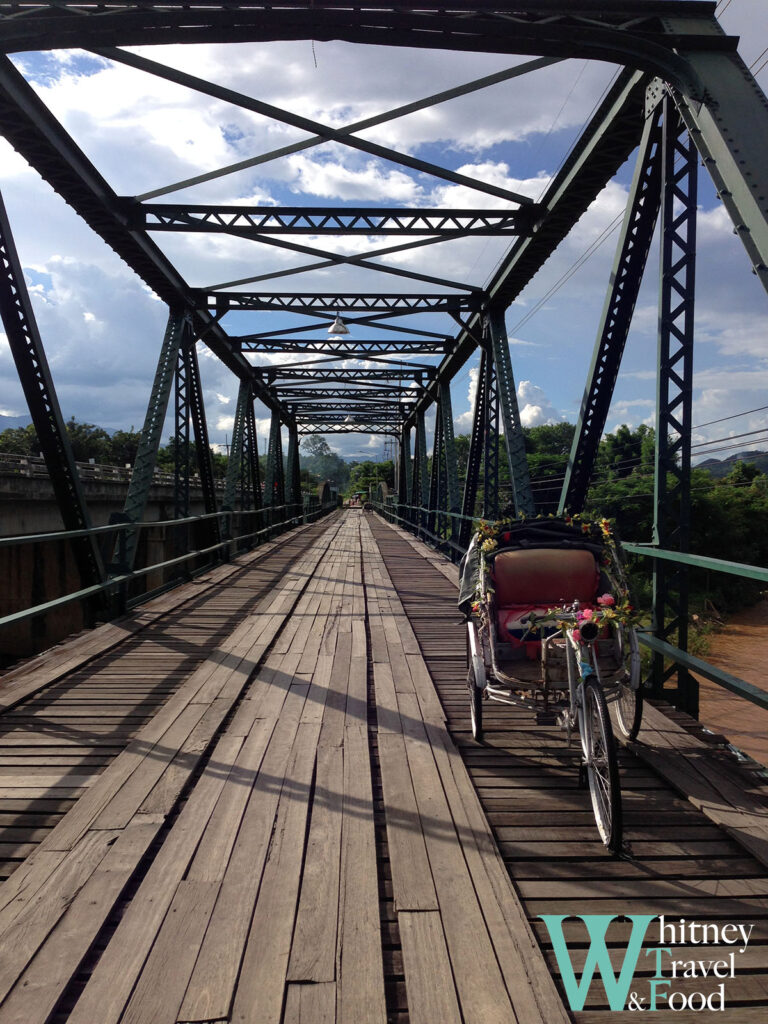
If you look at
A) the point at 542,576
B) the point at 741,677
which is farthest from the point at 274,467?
the point at 542,576

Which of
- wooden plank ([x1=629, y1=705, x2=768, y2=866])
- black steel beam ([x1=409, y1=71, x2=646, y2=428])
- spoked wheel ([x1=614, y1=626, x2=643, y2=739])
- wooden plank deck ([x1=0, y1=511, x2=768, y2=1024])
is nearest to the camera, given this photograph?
wooden plank deck ([x1=0, y1=511, x2=768, y2=1024])

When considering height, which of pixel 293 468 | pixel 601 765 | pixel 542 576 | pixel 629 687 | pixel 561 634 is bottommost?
pixel 601 765

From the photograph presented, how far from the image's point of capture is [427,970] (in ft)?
6.97

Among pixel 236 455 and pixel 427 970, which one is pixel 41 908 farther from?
pixel 236 455

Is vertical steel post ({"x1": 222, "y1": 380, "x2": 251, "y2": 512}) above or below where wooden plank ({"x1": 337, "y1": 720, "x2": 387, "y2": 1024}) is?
above

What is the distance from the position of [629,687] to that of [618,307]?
386 cm

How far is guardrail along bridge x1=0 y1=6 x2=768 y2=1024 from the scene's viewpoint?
214 centimetres

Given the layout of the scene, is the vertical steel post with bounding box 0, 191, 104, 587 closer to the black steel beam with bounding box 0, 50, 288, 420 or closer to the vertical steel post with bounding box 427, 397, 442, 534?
the black steel beam with bounding box 0, 50, 288, 420

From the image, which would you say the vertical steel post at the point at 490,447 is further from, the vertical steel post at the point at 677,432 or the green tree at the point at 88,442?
the green tree at the point at 88,442

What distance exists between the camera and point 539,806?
327 centimetres

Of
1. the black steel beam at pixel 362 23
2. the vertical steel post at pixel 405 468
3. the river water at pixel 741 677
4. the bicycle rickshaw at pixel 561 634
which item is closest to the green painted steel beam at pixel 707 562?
the bicycle rickshaw at pixel 561 634

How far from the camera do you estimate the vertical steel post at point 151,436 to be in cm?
818

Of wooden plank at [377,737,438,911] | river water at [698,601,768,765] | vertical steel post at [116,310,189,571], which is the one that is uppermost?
vertical steel post at [116,310,189,571]

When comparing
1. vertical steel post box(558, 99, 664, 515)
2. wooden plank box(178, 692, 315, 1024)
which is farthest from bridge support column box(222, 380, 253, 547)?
wooden plank box(178, 692, 315, 1024)
